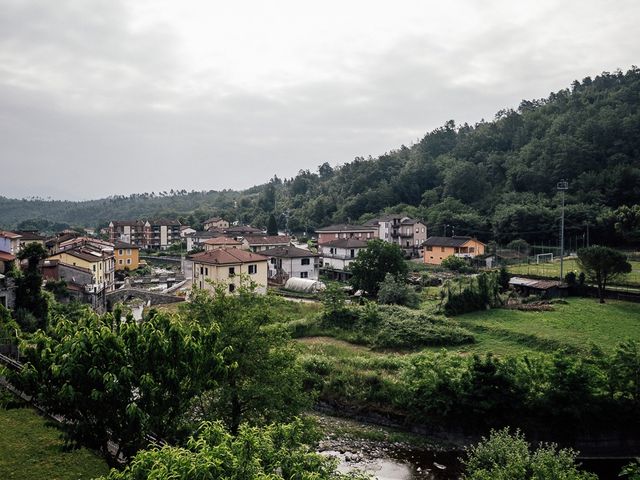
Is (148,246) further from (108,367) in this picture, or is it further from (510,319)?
(108,367)

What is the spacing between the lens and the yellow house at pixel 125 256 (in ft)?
226

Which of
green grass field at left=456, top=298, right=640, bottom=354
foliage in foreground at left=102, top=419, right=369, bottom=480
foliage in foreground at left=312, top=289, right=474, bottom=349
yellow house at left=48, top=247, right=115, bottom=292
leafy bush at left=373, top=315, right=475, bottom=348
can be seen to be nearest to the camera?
foliage in foreground at left=102, top=419, right=369, bottom=480

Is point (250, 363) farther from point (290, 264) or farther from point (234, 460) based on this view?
point (290, 264)

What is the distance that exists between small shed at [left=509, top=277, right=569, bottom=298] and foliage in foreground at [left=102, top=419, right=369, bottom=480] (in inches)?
1380

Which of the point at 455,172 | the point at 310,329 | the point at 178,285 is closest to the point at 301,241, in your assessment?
the point at 455,172

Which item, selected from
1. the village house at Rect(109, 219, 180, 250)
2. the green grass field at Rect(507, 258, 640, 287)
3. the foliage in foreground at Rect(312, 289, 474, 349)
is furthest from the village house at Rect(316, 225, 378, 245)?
the village house at Rect(109, 219, 180, 250)

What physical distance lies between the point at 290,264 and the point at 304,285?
594 centimetres

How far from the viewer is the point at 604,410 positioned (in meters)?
19.6

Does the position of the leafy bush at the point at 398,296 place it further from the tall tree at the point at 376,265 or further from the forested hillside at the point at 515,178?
the forested hillside at the point at 515,178

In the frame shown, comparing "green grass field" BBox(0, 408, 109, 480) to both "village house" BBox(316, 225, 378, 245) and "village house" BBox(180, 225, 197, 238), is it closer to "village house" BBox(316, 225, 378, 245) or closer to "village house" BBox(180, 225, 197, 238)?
"village house" BBox(316, 225, 378, 245)

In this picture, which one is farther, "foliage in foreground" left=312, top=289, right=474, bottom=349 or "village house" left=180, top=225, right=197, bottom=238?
"village house" left=180, top=225, right=197, bottom=238

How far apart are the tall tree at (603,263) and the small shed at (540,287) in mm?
2791

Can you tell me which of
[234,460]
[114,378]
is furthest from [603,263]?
[114,378]

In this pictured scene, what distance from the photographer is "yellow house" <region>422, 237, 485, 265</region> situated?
61031 millimetres
